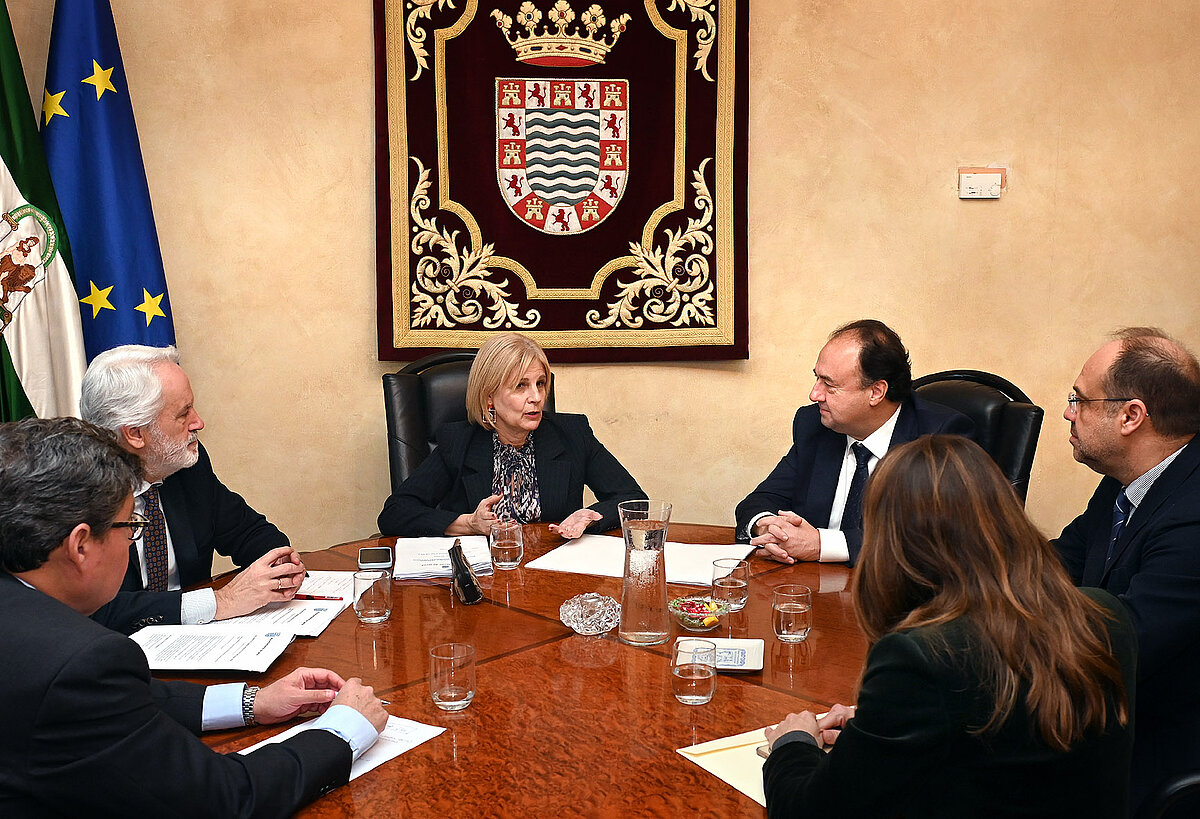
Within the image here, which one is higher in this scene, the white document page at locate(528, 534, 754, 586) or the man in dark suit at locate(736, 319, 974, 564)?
the man in dark suit at locate(736, 319, 974, 564)

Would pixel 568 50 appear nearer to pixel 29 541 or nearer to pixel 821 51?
pixel 821 51

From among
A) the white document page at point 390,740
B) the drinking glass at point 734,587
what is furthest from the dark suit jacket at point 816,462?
the white document page at point 390,740

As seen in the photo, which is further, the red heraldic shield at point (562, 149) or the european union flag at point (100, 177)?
the red heraldic shield at point (562, 149)

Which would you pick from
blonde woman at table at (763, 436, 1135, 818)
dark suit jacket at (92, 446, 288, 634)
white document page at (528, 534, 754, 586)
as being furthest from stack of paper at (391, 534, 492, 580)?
blonde woman at table at (763, 436, 1135, 818)

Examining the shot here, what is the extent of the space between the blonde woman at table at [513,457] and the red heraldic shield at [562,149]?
3.14 ft

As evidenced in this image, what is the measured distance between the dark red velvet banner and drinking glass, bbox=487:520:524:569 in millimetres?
1633

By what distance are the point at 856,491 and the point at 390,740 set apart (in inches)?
68.9

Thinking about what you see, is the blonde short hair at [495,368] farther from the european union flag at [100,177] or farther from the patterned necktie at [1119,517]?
the patterned necktie at [1119,517]

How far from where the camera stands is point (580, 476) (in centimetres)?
334

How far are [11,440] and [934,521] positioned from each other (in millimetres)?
1256

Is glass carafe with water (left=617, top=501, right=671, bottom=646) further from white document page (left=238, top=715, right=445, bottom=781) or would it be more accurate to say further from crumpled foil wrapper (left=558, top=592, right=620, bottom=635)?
white document page (left=238, top=715, right=445, bottom=781)

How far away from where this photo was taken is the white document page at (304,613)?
79.1 inches

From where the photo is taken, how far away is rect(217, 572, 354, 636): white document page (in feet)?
6.59

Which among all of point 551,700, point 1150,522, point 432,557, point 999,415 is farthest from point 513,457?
point 1150,522
